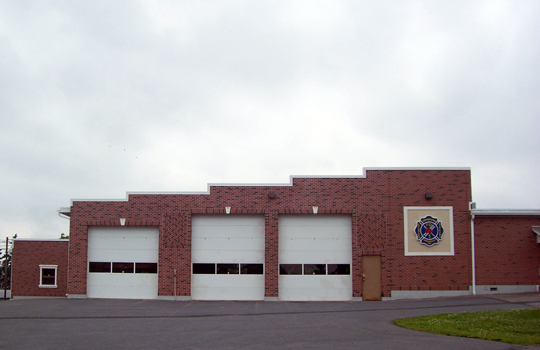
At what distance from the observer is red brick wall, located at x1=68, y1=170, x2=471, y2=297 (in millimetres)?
26469

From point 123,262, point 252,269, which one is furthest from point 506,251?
point 123,262

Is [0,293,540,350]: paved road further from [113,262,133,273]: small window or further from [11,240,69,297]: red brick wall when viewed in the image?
[11,240,69,297]: red brick wall

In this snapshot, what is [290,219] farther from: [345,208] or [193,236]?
[193,236]

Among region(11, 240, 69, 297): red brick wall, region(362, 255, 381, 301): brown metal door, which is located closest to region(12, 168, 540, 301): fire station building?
region(362, 255, 381, 301): brown metal door

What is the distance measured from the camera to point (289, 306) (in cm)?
2428

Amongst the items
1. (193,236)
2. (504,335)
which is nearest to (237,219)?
(193,236)

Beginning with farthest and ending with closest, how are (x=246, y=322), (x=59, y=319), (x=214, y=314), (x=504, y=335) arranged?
(x=214, y=314) → (x=59, y=319) → (x=246, y=322) → (x=504, y=335)

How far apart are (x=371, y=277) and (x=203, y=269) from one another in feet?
29.7

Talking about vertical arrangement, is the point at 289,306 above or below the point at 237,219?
below

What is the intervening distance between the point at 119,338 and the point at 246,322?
4.95m

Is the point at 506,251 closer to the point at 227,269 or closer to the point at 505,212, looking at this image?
the point at 505,212

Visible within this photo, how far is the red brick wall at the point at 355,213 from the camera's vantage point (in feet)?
86.8

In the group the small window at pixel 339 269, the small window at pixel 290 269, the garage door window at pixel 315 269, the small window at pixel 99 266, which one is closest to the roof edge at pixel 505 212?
the small window at pixel 339 269

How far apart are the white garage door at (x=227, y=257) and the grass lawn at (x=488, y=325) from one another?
34.4ft
